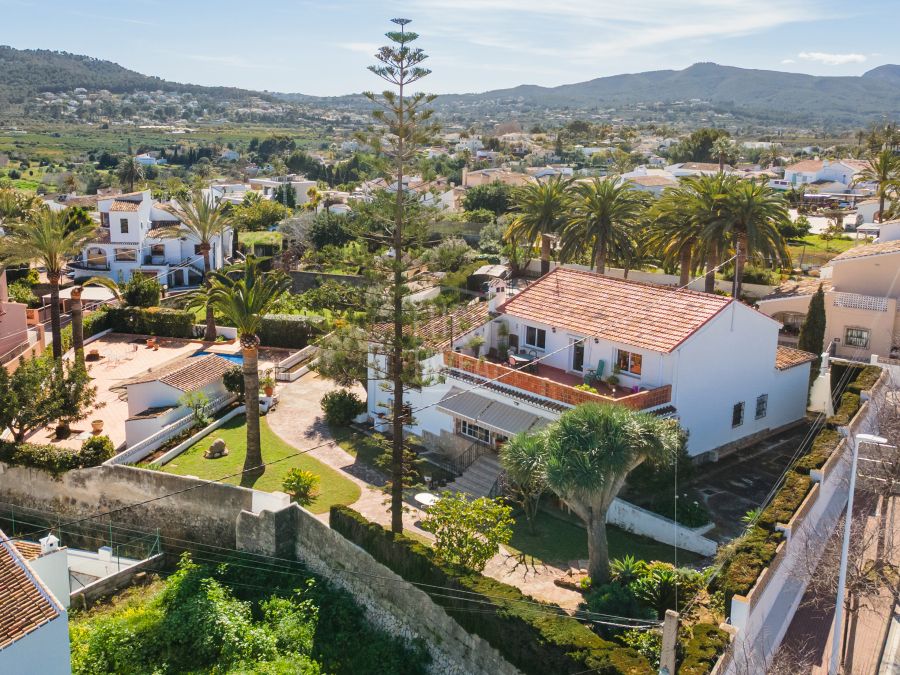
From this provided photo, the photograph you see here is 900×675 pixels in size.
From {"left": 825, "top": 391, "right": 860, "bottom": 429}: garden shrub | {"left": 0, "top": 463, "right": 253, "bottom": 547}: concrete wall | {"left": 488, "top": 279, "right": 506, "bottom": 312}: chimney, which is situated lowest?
{"left": 0, "top": 463, "right": 253, "bottom": 547}: concrete wall

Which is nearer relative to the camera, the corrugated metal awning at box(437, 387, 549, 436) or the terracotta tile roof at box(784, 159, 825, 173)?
the corrugated metal awning at box(437, 387, 549, 436)

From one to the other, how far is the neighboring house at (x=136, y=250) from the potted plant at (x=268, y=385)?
24.9 meters

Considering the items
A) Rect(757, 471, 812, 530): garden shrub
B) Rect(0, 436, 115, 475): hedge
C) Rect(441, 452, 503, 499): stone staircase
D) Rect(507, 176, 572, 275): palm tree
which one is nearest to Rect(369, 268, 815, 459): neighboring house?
Rect(441, 452, 503, 499): stone staircase

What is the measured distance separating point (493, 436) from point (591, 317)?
523 cm

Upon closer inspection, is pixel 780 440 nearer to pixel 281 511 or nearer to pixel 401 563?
pixel 401 563

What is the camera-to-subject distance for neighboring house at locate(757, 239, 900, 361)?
115 ft

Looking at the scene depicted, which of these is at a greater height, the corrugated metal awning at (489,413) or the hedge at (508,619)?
the corrugated metal awning at (489,413)

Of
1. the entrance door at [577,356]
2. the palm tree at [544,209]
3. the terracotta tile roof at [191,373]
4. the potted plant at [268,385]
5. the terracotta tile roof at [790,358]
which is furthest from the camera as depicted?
the palm tree at [544,209]

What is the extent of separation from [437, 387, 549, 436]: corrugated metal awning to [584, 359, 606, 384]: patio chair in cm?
281

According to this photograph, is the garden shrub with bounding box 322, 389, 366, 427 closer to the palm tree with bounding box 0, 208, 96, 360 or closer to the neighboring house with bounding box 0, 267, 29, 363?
the palm tree with bounding box 0, 208, 96, 360

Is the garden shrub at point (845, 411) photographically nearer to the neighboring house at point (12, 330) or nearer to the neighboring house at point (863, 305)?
the neighboring house at point (863, 305)

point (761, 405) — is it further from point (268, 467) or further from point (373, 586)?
point (268, 467)

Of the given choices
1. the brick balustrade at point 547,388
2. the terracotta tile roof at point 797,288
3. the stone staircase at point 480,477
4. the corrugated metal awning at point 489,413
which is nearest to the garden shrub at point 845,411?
the brick balustrade at point 547,388

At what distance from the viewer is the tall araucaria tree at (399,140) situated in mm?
21094
